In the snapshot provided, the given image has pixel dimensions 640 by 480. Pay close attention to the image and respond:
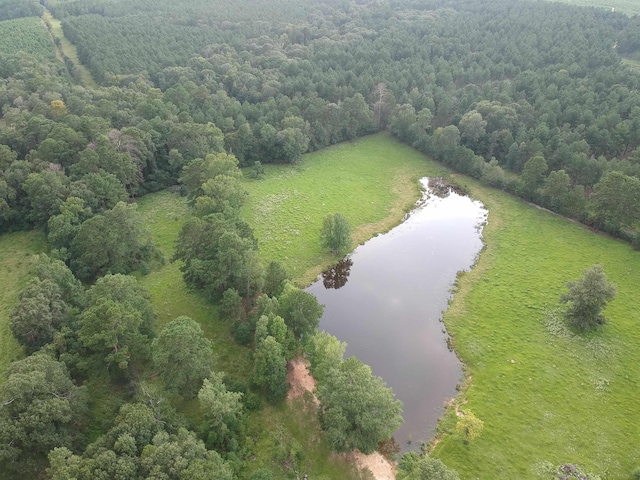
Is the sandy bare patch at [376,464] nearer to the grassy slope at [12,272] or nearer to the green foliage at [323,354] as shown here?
the green foliage at [323,354]

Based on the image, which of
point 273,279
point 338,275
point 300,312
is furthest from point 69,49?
point 300,312

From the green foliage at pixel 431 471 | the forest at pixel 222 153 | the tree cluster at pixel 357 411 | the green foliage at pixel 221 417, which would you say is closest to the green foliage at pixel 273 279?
the forest at pixel 222 153

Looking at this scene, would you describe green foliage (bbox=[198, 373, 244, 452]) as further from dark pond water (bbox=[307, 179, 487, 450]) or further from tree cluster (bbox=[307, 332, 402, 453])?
dark pond water (bbox=[307, 179, 487, 450])

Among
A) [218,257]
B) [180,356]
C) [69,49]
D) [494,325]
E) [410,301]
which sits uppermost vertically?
[180,356]

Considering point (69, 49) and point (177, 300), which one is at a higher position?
point (69, 49)

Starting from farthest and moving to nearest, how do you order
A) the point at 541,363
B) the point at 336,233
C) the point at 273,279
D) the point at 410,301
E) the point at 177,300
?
the point at 336,233 → the point at 410,301 → the point at 177,300 → the point at 273,279 → the point at 541,363

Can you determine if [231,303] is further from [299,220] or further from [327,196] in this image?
[327,196]

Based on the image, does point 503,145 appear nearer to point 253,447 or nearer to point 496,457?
point 496,457
